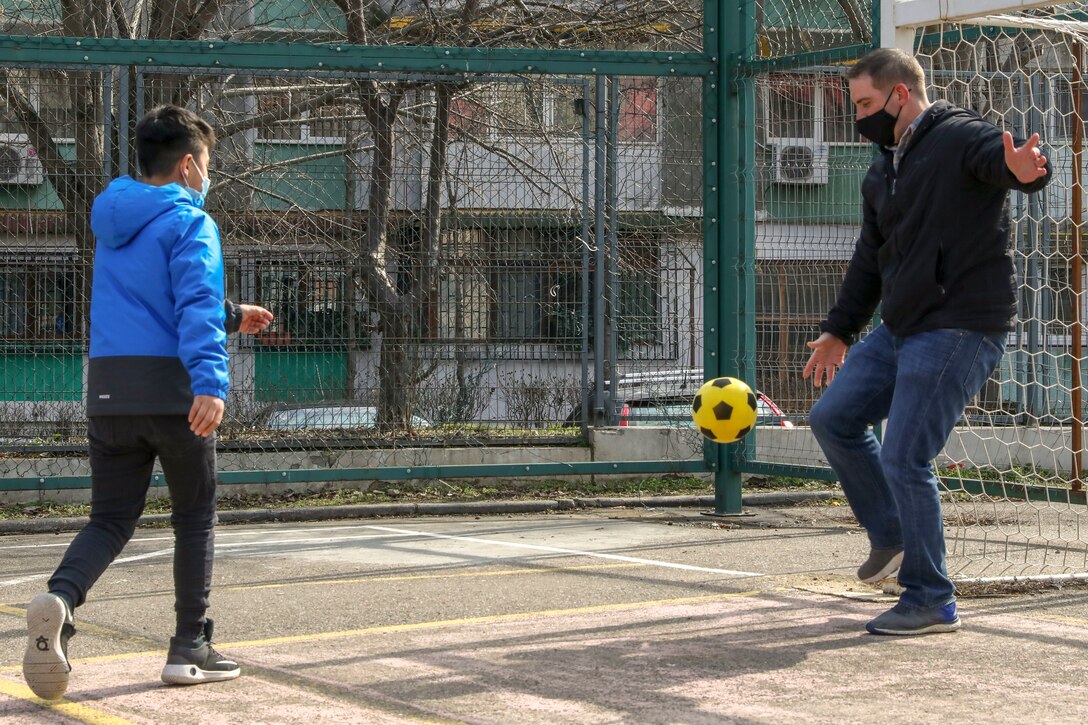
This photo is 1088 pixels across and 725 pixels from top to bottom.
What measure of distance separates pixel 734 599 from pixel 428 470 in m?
4.29

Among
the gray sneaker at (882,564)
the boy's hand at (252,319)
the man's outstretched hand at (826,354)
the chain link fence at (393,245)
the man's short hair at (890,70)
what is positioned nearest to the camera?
the boy's hand at (252,319)

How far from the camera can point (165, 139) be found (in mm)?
4605

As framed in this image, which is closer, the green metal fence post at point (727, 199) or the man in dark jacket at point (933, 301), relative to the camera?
the man in dark jacket at point (933, 301)

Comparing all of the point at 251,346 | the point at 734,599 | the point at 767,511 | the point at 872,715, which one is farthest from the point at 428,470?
the point at 872,715

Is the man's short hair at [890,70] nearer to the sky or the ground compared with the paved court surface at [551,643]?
nearer to the sky

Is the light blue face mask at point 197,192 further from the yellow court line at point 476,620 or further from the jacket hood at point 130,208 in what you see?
the yellow court line at point 476,620

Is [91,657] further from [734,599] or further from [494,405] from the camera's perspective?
[494,405]

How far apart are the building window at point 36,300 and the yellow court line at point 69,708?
618 cm

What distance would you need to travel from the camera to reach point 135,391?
443cm

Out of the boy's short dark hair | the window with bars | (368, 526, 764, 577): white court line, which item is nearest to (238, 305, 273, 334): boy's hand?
the boy's short dark hair

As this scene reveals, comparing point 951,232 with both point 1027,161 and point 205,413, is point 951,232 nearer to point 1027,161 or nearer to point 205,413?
point 1027,161

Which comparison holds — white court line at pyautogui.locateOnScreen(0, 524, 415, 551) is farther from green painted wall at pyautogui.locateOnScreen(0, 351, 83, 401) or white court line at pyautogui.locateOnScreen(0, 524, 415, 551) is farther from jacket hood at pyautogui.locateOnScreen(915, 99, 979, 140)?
jacket hood at pyautogui.locateOnScreen(915, 99, 979, 140)

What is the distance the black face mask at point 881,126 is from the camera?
5.38 m

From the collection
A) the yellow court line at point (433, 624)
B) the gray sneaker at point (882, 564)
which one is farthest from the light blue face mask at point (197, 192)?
the gray sneaker at point (882, 564)
